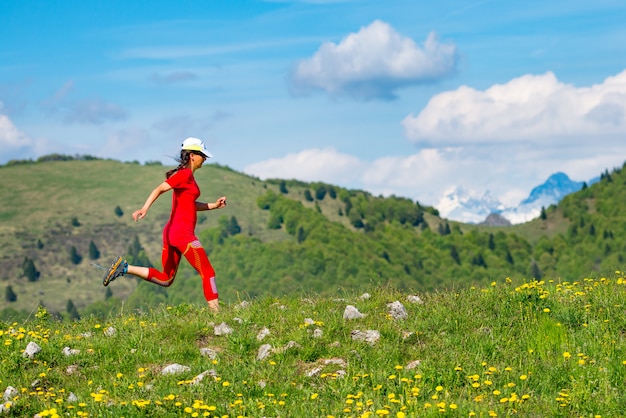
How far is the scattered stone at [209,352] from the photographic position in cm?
1112

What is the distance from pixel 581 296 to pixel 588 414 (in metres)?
4.23

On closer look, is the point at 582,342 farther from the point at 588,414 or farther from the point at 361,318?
the point at 361,318

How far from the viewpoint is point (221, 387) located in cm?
1000

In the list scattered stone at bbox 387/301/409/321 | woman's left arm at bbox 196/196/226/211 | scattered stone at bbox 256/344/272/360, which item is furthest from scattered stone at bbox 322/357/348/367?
woman's left arm at bbox 196/196/226/211

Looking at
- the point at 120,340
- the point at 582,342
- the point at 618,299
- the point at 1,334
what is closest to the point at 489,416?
the point at 582,342

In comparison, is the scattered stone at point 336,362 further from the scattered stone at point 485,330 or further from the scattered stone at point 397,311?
the scattered stone at point 485,330

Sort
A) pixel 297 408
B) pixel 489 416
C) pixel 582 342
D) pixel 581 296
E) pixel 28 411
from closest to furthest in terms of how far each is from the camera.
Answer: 1. pixel 489 416
2. pixel 297 408
3. pixel 28 411
4. pixel 582 342
5. pixel 581 296

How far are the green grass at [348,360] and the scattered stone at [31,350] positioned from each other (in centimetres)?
9

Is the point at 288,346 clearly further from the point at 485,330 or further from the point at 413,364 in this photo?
the point at 485,330

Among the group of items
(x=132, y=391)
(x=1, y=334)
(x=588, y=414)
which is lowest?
(x=588, y=414)

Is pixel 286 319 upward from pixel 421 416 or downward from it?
upward

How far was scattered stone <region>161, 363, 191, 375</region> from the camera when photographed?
34.8 feet

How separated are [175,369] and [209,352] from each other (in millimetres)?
700

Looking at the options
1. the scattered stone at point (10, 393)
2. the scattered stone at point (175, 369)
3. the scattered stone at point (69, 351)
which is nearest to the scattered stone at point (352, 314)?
the scattered stone at point (175, 369)
